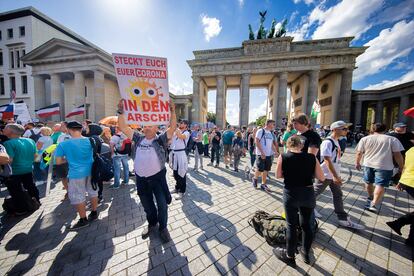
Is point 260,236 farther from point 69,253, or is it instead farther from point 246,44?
point 246,44

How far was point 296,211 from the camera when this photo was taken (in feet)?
6.60

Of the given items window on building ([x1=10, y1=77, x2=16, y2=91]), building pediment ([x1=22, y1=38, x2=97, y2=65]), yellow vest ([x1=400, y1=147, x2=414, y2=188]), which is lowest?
yellow vest ([x1=400, y1=147, x2=414, y2=188])

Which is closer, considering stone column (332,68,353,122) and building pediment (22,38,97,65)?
building pediment (22,38,97,65)

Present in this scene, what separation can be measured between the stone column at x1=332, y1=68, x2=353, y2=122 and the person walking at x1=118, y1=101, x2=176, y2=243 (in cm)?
2726

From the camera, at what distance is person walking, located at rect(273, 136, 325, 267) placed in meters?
1.91

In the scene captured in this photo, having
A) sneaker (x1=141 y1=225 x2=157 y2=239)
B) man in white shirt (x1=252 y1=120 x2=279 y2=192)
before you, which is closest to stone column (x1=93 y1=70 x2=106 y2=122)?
sneaker (x1=141 y1=225 x2=157 y2=239)

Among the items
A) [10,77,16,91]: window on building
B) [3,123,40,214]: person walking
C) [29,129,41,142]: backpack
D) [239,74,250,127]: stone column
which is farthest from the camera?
[10,77,16,91]: window on building

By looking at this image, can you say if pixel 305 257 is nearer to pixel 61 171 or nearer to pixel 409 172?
pixel 409 172

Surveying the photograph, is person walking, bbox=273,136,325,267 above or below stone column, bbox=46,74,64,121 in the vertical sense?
below

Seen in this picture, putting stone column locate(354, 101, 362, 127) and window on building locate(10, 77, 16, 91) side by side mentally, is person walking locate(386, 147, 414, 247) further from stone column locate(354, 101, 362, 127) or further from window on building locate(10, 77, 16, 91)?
window on building locate(10, 77, 16, 91)

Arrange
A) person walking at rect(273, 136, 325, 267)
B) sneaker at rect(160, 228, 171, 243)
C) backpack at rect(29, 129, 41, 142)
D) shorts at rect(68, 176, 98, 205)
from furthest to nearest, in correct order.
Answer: backpack at rect(29, 129, 41, 142) → shorts at rect(68, 176, 98, 205) → sneaker at rect(160, 228, 171, 243) → person walking at rect(273, 136, 325, 267)

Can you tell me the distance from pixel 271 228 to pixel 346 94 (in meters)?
27.4

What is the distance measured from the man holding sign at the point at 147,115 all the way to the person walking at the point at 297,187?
5.87 ft

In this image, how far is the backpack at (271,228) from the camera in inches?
96.3
